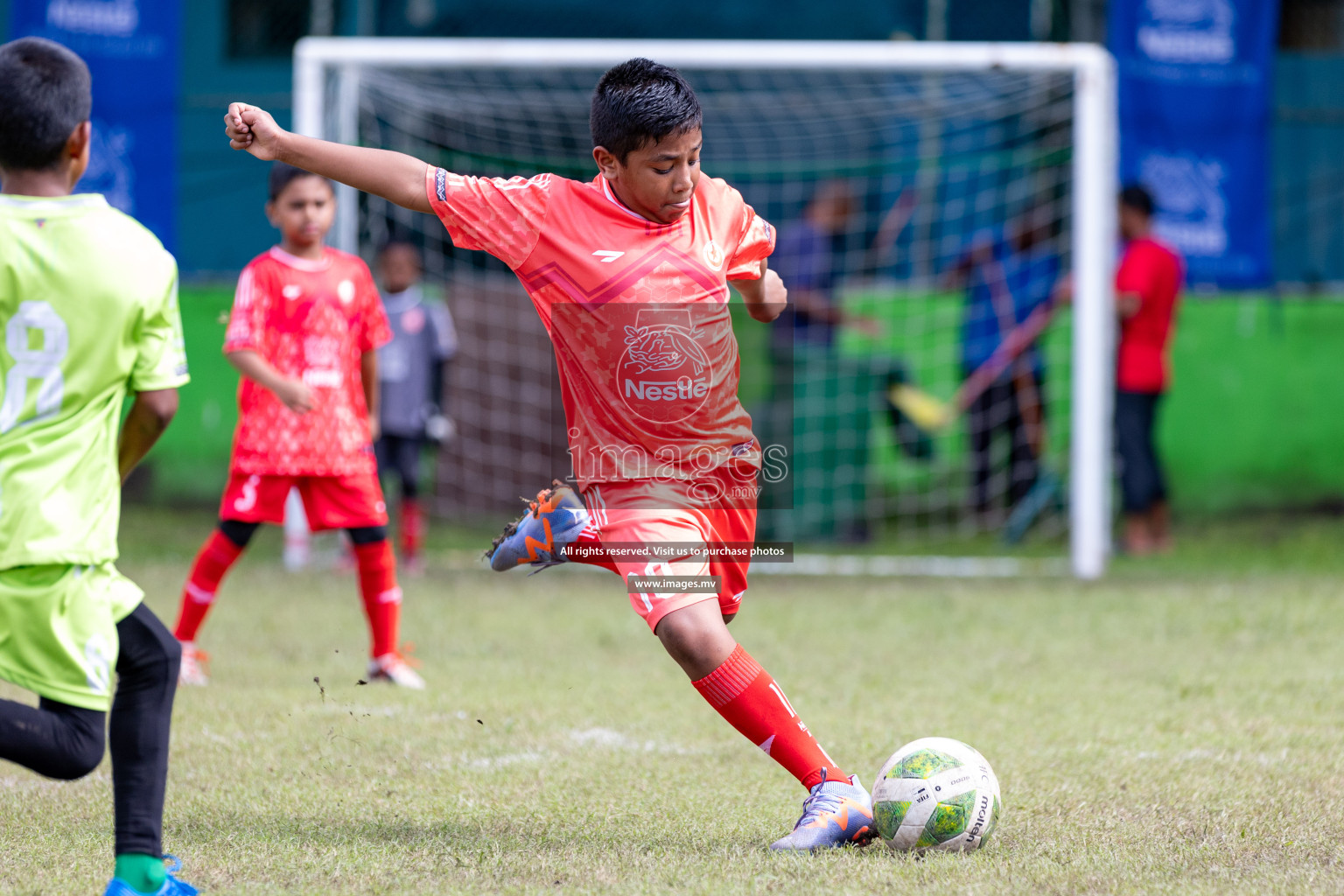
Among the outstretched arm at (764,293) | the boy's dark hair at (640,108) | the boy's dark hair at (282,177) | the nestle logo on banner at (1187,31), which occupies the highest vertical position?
the nestle logo on banner at (1187,31)

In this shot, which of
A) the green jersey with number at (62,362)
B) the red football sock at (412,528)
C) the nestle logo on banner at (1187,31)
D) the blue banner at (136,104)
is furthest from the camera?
A: the blue banner at (136,104)

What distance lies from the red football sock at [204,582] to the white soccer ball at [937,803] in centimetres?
280

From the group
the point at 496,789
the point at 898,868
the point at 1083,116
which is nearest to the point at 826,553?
the point at 1083,116

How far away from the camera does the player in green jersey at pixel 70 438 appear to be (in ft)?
7.41

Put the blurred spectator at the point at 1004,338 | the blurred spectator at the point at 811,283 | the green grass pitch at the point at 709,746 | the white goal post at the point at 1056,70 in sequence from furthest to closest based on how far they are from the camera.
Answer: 1. the blurred spectator at the point at 1004,338
2. the blurred spectator at the point at 811,283
3. the white goal post at the point at 1056,70
4. the green grass pitch at the point at 709,746

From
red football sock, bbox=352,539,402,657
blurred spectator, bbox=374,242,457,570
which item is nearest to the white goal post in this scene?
blurred spectator, bbox=374,242,457,570

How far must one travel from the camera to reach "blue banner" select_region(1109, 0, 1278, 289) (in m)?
9.29

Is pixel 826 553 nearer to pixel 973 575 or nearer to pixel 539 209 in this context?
pixel 973 575

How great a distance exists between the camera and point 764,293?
336cm

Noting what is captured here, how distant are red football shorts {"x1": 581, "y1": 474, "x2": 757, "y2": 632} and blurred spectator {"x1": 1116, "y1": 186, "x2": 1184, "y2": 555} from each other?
19.3ft

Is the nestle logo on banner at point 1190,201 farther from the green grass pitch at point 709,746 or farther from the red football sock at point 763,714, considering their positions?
the red football sock at point 763,714

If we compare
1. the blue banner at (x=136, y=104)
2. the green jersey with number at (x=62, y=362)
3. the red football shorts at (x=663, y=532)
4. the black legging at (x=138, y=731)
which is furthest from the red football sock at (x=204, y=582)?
the blue banner at (x=136, y=104)

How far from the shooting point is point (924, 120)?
9719 mm

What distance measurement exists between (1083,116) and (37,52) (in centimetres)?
631
